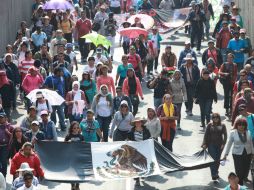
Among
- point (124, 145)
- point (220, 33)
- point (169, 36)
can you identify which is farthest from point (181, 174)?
Answer: point (169, 36)

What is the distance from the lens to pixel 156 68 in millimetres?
34625

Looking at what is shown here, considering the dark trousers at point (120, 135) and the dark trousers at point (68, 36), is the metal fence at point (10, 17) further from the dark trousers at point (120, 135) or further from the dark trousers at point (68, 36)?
the dark trousers at point (120, 135)

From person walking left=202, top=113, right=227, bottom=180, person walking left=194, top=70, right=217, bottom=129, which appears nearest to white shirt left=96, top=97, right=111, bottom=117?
person walking left=194, top=70, right=217, bottom=129

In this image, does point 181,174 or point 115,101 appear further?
point 115,101

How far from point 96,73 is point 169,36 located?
11649 mm

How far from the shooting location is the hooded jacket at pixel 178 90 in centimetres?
2742

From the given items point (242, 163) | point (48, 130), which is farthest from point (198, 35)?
point (242, 163)

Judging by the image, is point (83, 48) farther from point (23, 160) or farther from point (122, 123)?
point (23, 160)

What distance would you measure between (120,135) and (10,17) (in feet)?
46.8

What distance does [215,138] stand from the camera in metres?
23.0

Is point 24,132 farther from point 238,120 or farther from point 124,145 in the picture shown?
point 238,120

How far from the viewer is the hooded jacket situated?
2742 centimetres

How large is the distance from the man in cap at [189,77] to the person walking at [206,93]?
1.49m

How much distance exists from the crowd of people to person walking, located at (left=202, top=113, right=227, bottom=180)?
0.02 m
